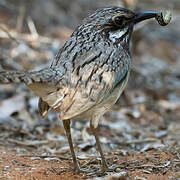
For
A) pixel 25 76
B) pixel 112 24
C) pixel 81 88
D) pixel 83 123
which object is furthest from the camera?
pixel 83 123

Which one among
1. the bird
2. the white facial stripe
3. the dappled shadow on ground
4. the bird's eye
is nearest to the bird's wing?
the bird

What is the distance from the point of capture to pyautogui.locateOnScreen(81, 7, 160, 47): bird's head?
13.9ft

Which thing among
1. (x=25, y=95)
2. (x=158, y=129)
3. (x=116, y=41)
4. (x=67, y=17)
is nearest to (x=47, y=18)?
(x=67, y=17)

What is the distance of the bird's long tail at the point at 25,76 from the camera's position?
329 cm

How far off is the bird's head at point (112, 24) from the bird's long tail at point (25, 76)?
830 millimetres

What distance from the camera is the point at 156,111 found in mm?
7793

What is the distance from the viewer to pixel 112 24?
13.9ft

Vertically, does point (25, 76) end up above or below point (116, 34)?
below

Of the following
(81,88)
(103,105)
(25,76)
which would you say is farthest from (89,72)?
(25,76)

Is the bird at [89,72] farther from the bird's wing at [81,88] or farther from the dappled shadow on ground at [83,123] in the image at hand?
the dappled shadow on ground at [83,123]

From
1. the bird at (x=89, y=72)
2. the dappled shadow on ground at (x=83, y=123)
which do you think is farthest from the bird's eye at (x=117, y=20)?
the dappled shadow on ground at (x=83, y=123)

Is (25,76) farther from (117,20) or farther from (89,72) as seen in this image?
(117,20)

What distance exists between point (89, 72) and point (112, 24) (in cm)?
78

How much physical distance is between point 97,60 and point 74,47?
359 millimetres
